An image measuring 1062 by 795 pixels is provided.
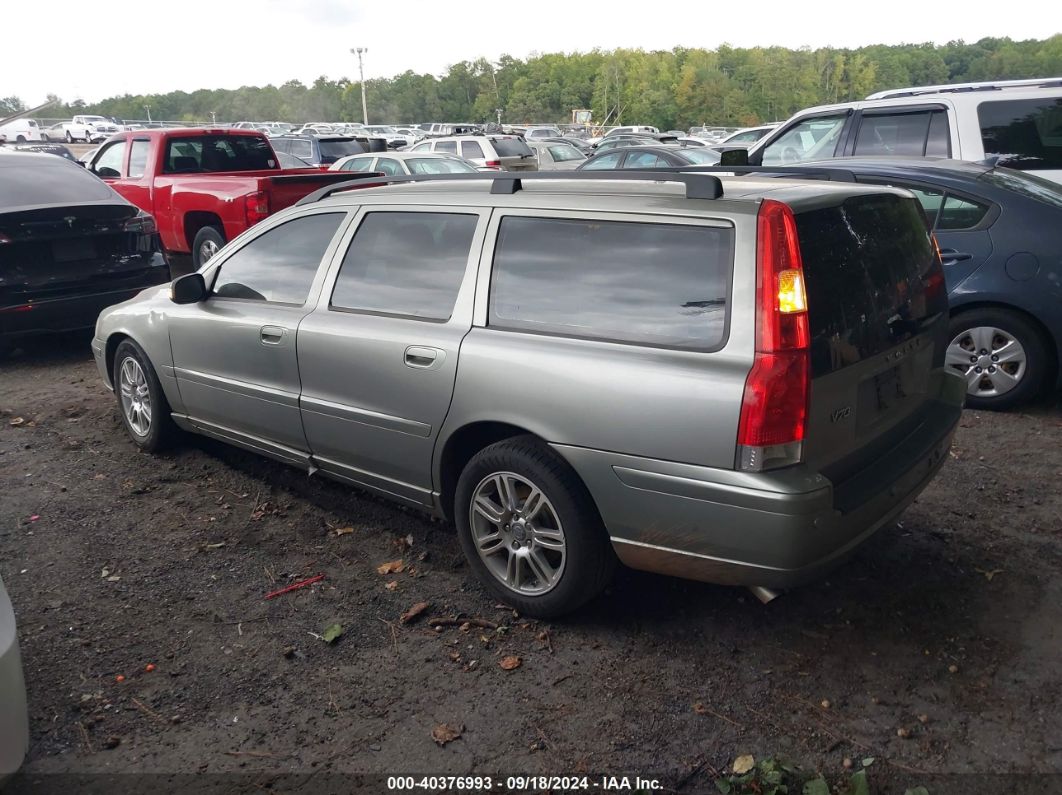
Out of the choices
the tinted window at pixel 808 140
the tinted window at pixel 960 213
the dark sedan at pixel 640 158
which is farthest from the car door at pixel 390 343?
the dark sedan at pixel 640 158

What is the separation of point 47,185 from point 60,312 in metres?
1.27

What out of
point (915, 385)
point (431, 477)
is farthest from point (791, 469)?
point (431, 477)

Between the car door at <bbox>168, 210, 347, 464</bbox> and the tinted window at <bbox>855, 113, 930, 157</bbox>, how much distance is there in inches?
229

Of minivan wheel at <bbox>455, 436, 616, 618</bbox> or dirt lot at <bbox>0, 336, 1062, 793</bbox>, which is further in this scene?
minivan wheel at <bbox>455, 436, 616, 618</bbox>

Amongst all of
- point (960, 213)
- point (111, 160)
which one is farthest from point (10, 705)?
point (111, 160)

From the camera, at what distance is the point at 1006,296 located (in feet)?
18.9

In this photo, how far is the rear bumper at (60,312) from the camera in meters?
7.32

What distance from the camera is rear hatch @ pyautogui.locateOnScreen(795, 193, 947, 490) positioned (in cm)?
306

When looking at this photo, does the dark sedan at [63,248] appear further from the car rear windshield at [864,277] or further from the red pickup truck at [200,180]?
the car rear windshield at [864,277]

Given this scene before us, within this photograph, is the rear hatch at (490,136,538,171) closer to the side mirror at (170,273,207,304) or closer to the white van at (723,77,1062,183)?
the white van at (723,77,1062,183)

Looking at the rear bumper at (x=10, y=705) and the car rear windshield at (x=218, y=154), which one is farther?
the car rear windshield at (x=218, y=154)

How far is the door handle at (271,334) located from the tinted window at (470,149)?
1734 cm

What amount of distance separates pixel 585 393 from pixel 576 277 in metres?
0.49

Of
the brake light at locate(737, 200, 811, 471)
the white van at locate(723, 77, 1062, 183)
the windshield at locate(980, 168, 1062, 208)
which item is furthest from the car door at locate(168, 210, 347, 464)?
the white van at locate(723, 77, 1062, 183)
